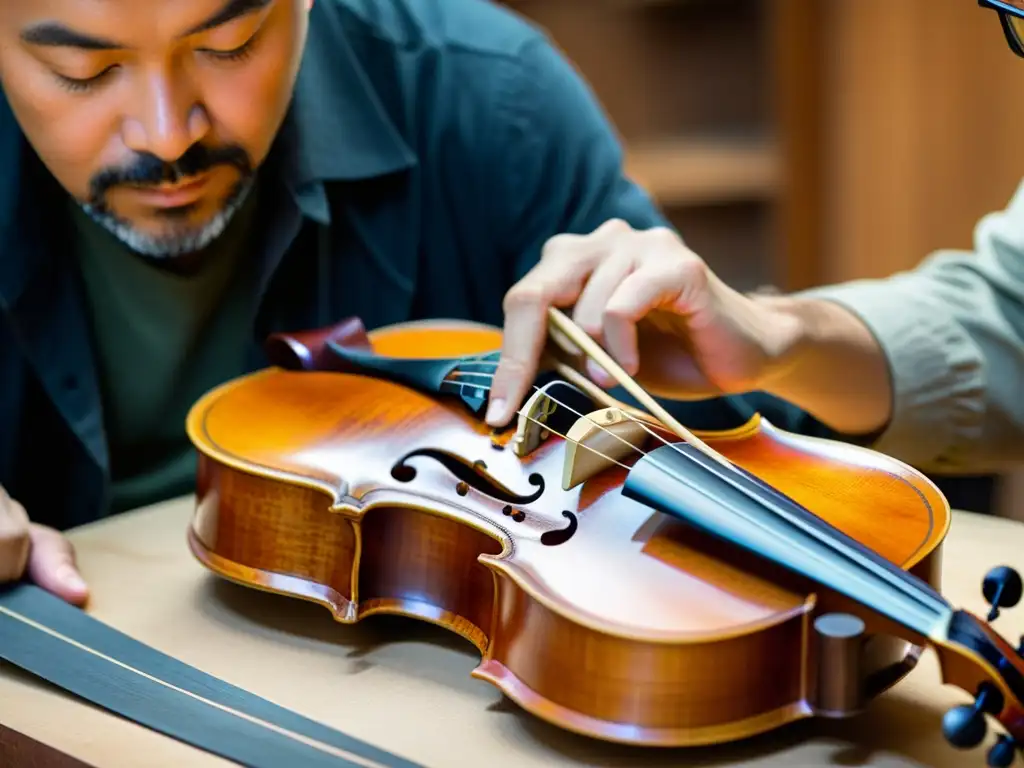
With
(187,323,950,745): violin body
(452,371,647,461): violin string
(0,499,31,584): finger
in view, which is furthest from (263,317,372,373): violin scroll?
(0,499,31,584): finger

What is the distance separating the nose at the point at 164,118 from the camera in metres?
0.90

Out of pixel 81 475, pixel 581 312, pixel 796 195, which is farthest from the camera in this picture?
pixel 796 195

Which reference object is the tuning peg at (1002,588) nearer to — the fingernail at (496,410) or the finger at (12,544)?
the fingernail at (496,410)

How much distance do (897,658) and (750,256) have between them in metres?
2.06

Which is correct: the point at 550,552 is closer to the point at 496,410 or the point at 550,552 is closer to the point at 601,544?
the point at 601,544

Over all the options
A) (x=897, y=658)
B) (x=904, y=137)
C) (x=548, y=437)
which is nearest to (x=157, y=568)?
(x=548, y=437)

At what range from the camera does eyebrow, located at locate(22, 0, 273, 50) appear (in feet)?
2.84

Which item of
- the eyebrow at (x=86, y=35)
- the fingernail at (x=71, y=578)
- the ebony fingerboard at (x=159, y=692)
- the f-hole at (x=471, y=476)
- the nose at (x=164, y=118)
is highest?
the eyebrow at (x=86, y=35)

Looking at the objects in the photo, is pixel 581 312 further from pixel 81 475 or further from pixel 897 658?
pixel 81 475

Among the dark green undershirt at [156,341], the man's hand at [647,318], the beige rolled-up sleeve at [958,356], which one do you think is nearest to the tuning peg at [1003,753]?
the man's hand at [647,318]

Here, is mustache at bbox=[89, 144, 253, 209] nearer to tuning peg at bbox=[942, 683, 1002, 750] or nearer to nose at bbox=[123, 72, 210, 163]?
nose at bbox=[123, 72, 210, 163]

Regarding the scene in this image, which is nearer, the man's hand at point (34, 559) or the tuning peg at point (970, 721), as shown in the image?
the tuning peg at point (970, 721)

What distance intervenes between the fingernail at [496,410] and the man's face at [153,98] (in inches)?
12.9

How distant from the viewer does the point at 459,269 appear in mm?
1334
